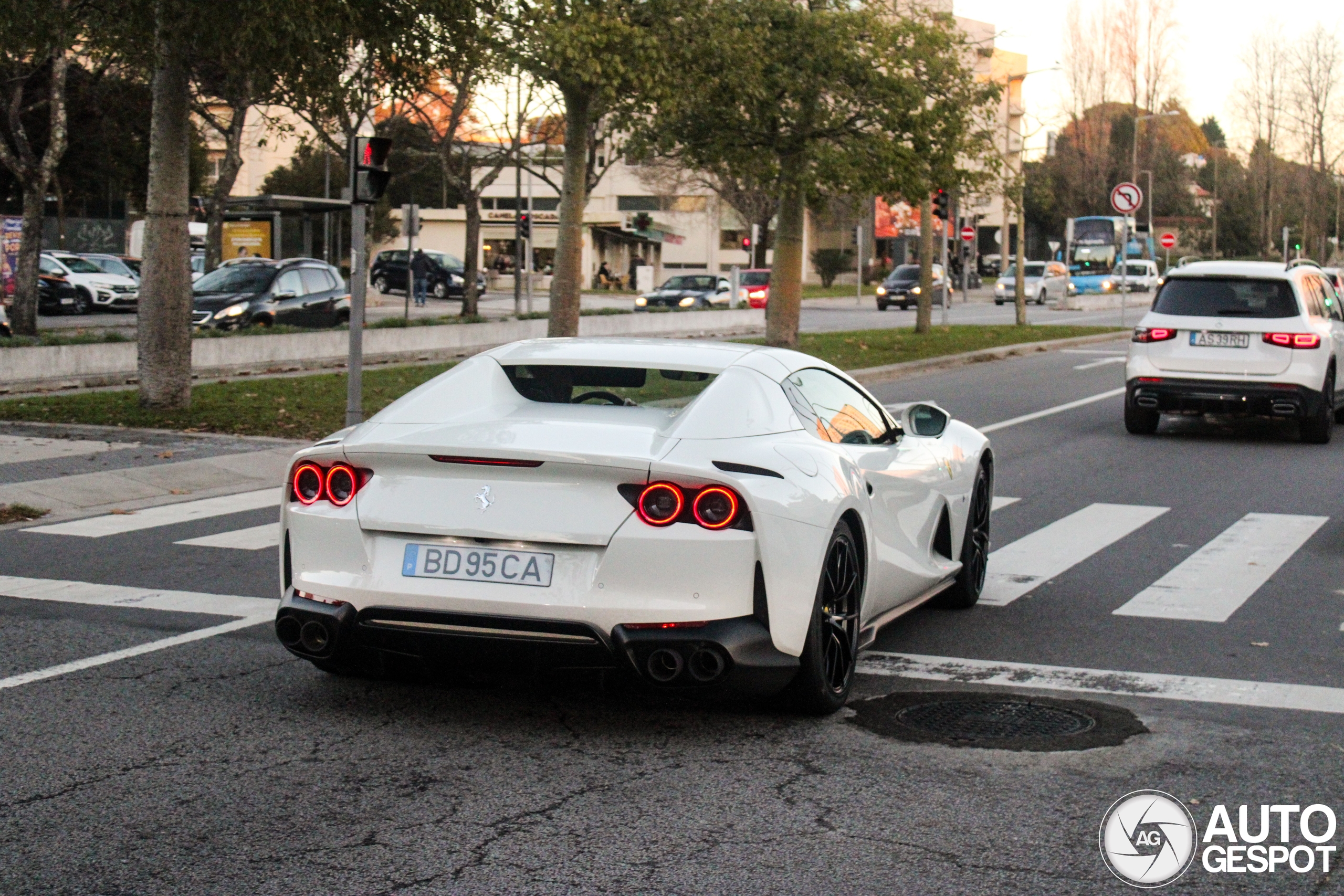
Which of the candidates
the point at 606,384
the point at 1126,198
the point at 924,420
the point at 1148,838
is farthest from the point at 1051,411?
the point at 1126,198

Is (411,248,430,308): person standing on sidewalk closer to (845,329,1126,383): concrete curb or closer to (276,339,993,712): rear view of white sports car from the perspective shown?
(845,329,1126,383): concrete curb

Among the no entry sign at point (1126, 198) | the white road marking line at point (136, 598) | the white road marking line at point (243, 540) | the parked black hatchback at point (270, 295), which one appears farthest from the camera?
the no entry sign at point (1126, 198)

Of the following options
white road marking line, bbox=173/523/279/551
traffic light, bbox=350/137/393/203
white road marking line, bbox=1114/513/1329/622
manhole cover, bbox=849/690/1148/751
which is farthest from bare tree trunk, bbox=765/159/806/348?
manhole cover, bbox=849/690/1148/751

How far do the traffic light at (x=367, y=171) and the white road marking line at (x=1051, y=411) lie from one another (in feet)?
21.8

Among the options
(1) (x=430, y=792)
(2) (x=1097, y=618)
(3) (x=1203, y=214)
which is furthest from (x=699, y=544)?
(3) (x=1203, y=214)

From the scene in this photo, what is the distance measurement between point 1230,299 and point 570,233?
10.0 metres

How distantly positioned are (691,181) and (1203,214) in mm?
50178

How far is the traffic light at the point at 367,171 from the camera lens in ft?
47.2

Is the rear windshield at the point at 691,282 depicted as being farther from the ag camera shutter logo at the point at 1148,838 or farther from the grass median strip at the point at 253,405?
the ag camera shutter logo at the point at 1148,838

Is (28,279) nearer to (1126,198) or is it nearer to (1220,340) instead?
(1220,340)

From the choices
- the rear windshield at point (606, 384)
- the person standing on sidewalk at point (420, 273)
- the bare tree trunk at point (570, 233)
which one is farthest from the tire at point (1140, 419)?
the person standing on sidewalk at point (420, 273)

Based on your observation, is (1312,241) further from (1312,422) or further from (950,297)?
(1312,422)

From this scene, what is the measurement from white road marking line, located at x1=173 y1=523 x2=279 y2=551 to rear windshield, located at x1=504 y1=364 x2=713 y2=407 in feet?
12.8

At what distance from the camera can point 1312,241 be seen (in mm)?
105375
